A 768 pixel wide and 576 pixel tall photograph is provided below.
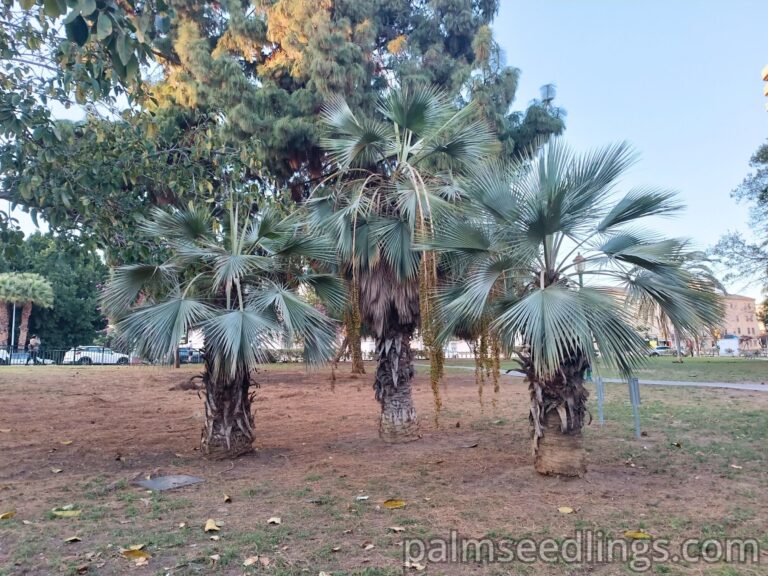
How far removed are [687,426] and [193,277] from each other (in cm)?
795

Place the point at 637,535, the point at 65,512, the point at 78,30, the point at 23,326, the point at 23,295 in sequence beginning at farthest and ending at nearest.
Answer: the point at 23,326 < the point at 23,295 < the point at 65,512 < the point at 637,535 < the point at 78,30

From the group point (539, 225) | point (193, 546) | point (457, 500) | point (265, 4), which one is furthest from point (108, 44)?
point (265, 4)

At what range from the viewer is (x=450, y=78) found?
16234 mm

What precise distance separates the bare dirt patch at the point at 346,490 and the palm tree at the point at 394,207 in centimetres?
124

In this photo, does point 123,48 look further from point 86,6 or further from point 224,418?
point 224,418

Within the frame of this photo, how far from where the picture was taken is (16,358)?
29.5 meters

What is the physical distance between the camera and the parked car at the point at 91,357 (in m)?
29.6

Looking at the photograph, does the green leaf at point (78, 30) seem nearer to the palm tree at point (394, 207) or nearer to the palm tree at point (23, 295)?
the palm tree at point (394, 207)

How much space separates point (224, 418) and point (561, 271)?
4.51 m

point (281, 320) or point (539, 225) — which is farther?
point (281, 320)

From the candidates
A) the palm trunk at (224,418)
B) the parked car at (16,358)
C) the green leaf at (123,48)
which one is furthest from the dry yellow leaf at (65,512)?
the parked car at (16,358)

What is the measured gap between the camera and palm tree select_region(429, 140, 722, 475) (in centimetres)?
533

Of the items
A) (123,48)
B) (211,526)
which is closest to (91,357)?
A: (211,526)

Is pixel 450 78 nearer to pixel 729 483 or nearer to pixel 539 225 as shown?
pixel 539 225
